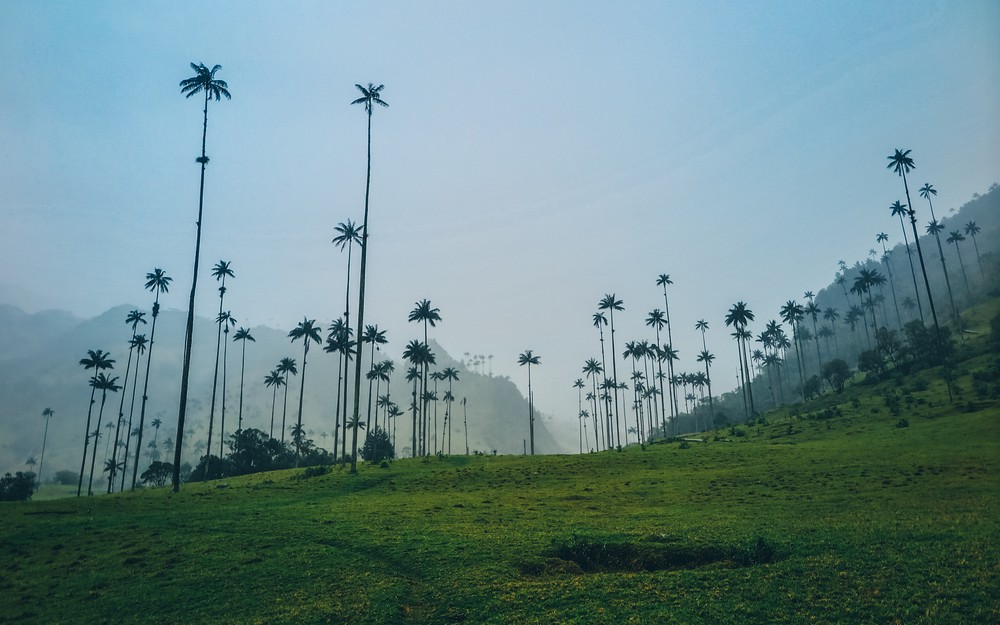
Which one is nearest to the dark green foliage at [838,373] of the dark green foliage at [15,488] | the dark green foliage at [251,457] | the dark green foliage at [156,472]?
the dark green foliage at [251,457]

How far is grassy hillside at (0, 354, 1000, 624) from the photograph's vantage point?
1577 cm

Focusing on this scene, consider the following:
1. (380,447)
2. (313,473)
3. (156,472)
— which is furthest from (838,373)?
(156,472)

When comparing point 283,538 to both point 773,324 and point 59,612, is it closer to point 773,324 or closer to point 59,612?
point 59,612

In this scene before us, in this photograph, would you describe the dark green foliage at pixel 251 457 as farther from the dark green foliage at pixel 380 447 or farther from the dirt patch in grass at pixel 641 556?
the dirt patch in grass at pixel 641 556

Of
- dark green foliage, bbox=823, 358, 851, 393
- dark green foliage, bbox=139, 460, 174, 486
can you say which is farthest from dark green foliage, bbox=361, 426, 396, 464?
dark green foliage, bbox=823, 358, 851, 393

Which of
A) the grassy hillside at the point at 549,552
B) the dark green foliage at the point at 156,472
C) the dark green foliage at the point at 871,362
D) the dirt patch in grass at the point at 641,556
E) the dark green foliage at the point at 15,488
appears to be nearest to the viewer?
the grassy hillside at the point at 549,552

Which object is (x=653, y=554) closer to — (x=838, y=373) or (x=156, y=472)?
(x=838, y=373)

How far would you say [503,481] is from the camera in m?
46.8

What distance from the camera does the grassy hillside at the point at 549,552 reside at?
15766mm

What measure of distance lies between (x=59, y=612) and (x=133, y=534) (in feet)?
35.6

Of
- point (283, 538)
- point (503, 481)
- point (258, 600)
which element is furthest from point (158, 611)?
point (503, 481)

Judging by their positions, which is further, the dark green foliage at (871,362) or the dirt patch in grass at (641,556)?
the dark green foliage at (871,362)

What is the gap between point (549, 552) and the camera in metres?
21.0

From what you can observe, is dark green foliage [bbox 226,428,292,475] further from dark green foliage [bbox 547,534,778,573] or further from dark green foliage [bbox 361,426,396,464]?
dark green foliage [bbox 547,534,778,573]
